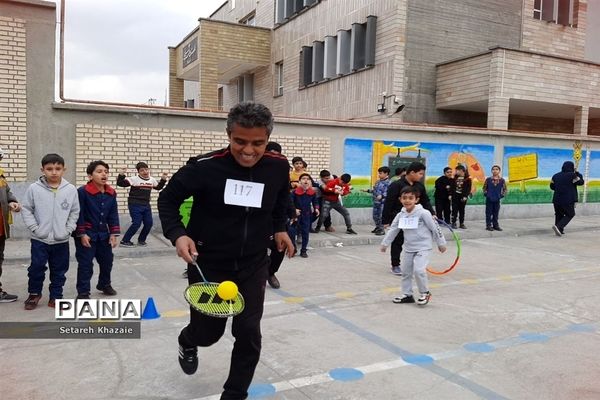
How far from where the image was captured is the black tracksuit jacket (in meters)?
3.13

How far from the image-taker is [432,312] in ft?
19.6

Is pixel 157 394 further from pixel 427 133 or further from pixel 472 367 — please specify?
pixel 427 133

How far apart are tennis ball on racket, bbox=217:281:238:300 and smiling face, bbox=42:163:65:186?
144 inches

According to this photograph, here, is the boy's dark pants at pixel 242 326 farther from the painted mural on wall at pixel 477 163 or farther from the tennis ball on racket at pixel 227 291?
the painted mural on wall at pixel 477 163

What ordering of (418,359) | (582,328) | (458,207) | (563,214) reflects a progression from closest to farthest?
(418,359), (582,328), (563,214), (458,207)

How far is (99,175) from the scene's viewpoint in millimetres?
6027

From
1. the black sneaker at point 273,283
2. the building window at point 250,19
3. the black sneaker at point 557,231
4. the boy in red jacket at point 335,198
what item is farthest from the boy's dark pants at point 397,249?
the building window at point 250,19

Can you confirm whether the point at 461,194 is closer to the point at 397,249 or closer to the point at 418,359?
the point at 397,249

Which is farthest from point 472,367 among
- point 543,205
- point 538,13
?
point 538,13

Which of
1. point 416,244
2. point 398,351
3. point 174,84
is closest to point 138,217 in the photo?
point 416,244

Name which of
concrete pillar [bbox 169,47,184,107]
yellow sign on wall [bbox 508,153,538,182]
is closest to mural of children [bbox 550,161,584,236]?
yellow sign on wall [bbox 508,153,538,182]

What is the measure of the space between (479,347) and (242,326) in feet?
8.78

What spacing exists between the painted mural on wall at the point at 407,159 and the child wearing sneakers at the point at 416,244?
6.88 m

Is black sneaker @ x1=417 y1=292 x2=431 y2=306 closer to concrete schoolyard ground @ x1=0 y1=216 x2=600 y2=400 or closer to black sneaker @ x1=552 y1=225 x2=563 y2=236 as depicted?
concrete schoolyard ground @ x1=0 y1=216 x2=600 y2=400
